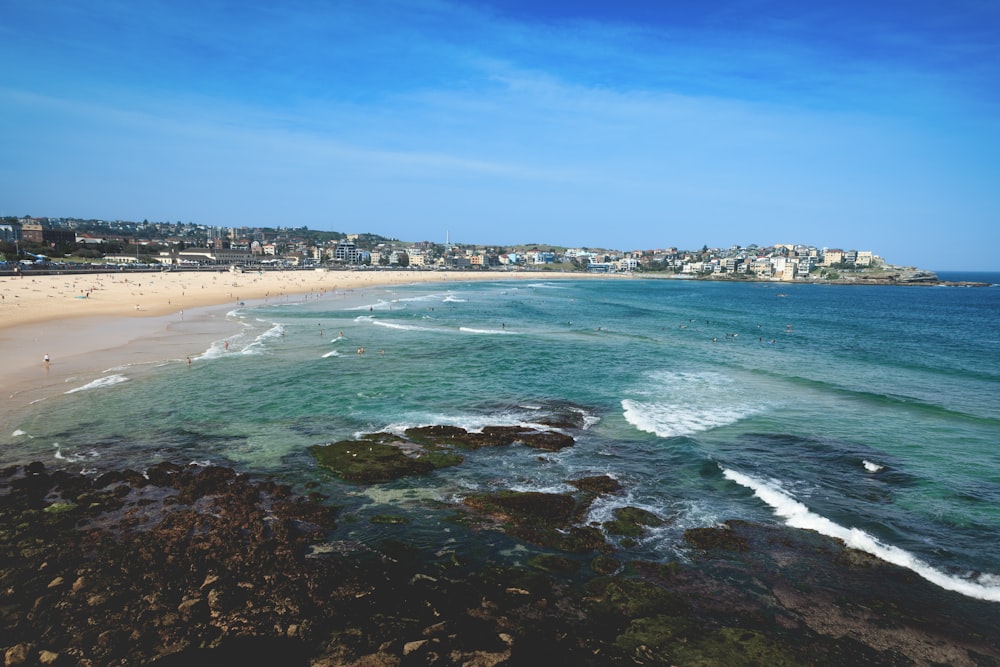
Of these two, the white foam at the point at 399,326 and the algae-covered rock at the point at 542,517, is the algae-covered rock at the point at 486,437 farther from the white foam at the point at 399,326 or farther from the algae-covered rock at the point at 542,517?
the white foam at the point at 399,326

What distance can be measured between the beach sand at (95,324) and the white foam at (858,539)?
23159 mm

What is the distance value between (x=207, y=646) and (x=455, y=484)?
689cm

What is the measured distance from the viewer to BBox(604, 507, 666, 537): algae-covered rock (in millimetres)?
11720

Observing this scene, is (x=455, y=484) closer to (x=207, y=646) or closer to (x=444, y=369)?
(x=207, y=646)

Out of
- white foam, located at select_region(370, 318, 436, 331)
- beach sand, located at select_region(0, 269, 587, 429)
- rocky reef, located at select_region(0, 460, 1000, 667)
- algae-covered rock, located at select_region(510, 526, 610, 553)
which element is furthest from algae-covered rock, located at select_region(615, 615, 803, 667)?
white foam, located at select_region(370, 318, 436, 331)

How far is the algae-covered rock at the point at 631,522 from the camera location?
11.7 meters

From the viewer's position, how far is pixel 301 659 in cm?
771

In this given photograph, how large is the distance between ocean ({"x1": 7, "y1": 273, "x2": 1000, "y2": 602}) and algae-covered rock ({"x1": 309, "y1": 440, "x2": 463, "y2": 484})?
44cm

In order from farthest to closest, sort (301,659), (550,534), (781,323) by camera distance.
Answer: (781,323), (550,534), (301,659)

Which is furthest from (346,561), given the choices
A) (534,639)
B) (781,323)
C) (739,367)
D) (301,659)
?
(781,323)

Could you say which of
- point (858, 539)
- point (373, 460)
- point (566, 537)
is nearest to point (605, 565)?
point (566, 537)

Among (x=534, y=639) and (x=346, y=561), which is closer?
(x=534, y=639)

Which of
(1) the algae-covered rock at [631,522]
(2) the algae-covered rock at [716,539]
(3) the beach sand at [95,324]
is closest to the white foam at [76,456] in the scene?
(3) the beach sand at [95,324]

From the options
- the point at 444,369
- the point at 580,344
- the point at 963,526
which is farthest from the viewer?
the point at 580,344
